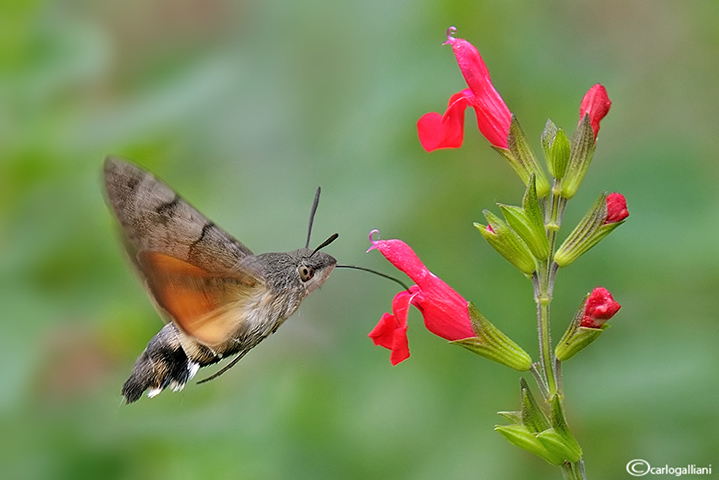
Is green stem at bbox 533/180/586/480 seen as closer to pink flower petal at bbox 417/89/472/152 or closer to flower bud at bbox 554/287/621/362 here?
flower bud at bbox 554/287/621/362

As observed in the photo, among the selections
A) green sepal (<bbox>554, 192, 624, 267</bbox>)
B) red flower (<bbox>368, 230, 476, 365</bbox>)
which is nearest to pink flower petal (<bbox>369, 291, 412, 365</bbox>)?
red flower (<bbox>368, 230, 476, 365</bbox>)

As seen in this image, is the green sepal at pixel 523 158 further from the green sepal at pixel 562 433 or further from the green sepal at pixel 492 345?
the green sepal at pixel 562 433

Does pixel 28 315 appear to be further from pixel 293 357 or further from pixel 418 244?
pixel 418 244

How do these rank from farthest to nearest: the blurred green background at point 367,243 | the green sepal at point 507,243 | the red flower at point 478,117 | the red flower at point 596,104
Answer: the blurred green background at point 367,243 < the red flower at point 478,117 < the red flower at point 596,104 < the green sepal at point 507,243

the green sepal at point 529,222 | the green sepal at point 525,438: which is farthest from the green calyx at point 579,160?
the green sepal at point 525,438

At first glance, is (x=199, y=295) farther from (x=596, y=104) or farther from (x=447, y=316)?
(x=596, y=104)

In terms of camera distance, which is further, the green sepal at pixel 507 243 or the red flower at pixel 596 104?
the red flower at pixel 596 104

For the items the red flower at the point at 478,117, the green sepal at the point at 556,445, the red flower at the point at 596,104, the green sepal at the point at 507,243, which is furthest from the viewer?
the red flower at the point at 478,117

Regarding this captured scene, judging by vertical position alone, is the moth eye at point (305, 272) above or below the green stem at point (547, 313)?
above
